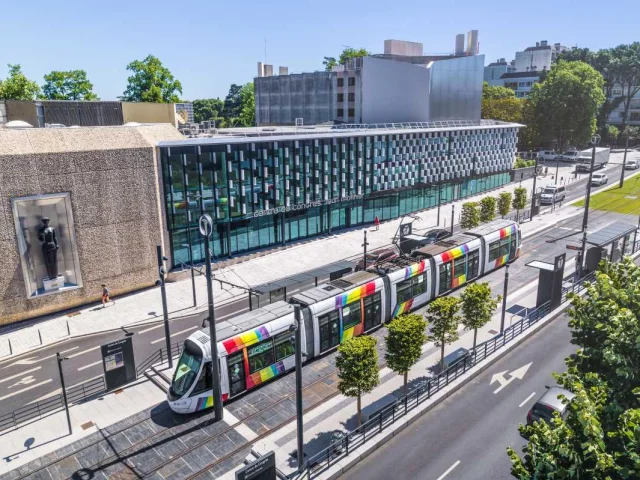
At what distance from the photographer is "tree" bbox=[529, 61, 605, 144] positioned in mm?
89125

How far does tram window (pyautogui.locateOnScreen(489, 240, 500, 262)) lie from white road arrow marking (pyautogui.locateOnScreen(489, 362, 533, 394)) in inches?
489

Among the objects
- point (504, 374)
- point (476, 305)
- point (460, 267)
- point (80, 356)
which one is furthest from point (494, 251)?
point (80, 356)

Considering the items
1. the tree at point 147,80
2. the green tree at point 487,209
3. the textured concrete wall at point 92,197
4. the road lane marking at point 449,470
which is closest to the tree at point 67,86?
the tree at point 147,80

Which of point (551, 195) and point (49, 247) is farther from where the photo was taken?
point (551, 195)

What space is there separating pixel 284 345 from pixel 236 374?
8.44ft

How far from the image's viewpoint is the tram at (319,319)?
20781mm

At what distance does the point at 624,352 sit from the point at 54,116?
140 feet

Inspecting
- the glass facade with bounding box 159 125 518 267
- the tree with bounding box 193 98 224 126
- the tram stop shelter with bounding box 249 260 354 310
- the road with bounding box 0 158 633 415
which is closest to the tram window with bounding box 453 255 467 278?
the road with bounding box 0 158 633 415

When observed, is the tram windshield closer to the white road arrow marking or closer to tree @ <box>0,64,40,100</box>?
the white road arrow marking

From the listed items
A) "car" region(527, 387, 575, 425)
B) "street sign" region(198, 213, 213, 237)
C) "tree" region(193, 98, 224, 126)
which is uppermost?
"tree" region(193, 98, 224, 126)

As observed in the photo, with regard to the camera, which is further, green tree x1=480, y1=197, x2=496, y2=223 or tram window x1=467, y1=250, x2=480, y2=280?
green tree x1=480, y1=197, x2=496, y2=223

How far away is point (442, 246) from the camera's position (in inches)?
1297

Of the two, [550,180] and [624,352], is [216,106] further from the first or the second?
[624,352]

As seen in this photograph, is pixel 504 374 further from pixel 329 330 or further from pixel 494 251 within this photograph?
pixel 494 251
